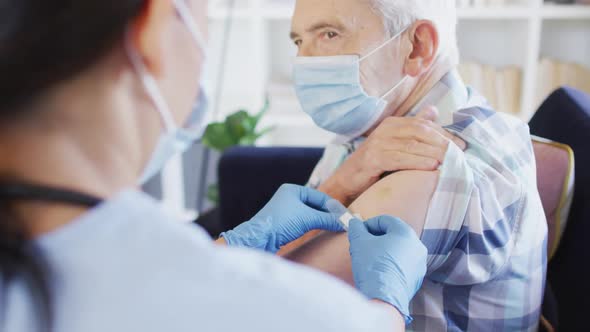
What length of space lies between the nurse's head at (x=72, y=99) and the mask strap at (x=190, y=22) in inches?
0.4

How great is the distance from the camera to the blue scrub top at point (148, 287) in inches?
20.6

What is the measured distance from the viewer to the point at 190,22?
650 mm

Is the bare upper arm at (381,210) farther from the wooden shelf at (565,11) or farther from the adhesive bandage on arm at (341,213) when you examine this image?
the wooden shelf at (565,11)

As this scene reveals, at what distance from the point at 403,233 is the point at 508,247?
26 centimetres

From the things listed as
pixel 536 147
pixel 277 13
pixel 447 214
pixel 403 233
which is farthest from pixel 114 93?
pixel 277 13

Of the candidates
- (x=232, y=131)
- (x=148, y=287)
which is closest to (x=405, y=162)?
(x=148, y=287)

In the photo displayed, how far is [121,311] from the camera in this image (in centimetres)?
53

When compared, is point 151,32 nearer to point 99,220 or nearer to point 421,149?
point 99,220

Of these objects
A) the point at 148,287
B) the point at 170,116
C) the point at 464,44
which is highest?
the point at 170,116

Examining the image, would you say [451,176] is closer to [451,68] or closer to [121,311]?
[451,68]

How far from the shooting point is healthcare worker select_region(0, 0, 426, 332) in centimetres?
49

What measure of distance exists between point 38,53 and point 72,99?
0.06m

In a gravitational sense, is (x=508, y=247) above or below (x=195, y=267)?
below

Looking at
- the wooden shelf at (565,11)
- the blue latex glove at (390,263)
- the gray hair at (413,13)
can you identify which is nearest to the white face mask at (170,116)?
the blue latex glove at (390,263)
